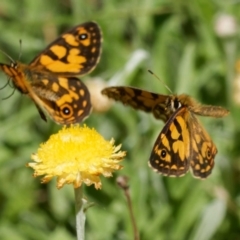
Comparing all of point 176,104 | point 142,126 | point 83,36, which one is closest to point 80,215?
point 176,104

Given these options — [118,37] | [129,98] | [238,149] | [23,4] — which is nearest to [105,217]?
[238,149]

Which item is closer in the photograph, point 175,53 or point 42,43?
point 175,53

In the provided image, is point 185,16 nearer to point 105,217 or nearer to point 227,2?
point 227,2

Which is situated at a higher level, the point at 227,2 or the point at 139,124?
the point at 227,2

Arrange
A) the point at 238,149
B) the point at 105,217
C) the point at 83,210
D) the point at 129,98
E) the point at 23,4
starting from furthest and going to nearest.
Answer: the point at 23,4
the point at 238,149
the point at 105,217
the point at 129,98
the point at 83,210

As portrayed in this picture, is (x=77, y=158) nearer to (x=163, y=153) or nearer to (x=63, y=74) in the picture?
(x=163, y=153)

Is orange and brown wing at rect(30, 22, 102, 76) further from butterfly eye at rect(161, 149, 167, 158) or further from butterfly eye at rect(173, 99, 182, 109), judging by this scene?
butterfly eye at rect(161, 149, 167, 158)
